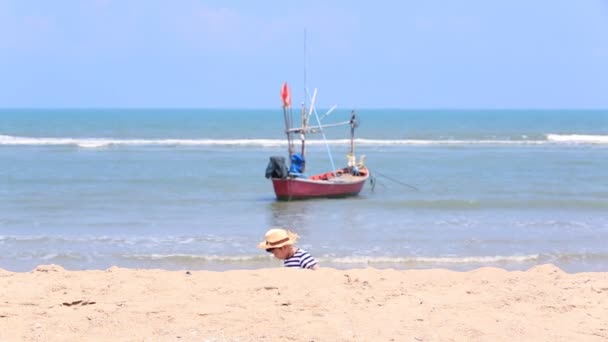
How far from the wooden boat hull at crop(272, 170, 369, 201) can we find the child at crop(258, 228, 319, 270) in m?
11.6

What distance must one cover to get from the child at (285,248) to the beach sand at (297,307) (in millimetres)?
227

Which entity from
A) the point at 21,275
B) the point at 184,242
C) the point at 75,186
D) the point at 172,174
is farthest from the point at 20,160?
the point at 21,275

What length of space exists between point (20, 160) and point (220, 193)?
1364cm

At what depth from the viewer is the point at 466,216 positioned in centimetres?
1605

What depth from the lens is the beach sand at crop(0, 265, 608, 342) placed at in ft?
17.3

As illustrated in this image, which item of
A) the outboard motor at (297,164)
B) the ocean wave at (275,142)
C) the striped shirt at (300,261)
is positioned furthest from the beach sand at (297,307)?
the ocean wave at (275,142)

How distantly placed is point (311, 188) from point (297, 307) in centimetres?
1337

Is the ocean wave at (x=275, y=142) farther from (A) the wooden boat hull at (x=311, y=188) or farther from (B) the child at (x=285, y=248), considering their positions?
(B) the child at (x=285, y=248)

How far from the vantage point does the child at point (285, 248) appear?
6949 millimetres

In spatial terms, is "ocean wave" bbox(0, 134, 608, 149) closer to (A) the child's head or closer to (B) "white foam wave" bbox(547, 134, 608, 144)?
(B) "white foam wave" bbox(547, 134, 608, 144)

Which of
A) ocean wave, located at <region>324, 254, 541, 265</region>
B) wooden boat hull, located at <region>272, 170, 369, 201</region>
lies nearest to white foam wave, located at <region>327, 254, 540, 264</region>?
ocean wave, located at <region>324, 254, 541, 265</region>

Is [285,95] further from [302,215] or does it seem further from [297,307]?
[297,307]

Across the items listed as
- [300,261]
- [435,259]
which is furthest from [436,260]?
[300,261]

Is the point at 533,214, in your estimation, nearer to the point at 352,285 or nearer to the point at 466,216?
the point at 466,216
